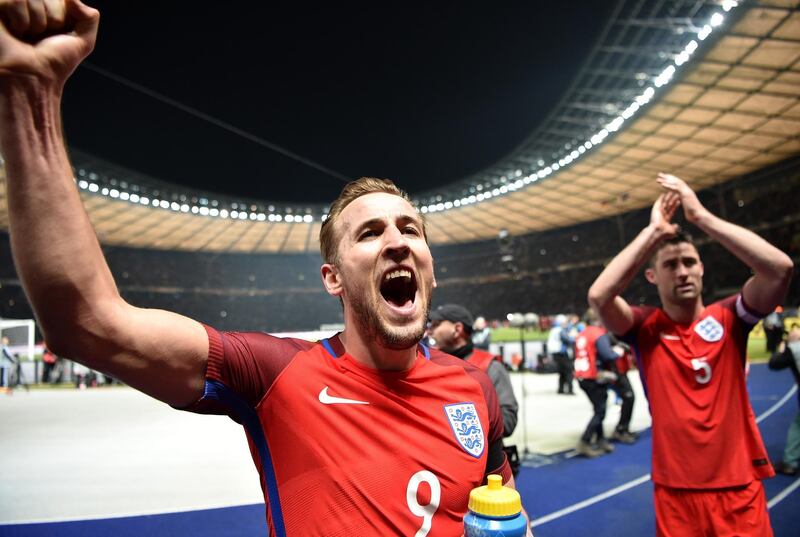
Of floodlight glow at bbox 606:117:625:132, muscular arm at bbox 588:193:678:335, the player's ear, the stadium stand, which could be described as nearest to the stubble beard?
the player's ear

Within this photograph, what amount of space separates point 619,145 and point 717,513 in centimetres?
2262

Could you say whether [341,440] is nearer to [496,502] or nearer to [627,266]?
[496,502]

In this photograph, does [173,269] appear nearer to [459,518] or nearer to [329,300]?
[329,300]

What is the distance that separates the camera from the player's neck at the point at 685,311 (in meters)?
2.80

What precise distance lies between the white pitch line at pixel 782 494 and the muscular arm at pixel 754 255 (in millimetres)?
3590

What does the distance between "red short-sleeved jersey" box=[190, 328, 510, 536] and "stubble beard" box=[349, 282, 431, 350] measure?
119 millimetres

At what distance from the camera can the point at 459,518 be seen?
1371 mm

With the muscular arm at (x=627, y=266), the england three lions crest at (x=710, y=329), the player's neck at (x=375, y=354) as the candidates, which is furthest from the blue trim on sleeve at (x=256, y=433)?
A: the england three lions crest at (x=710, y=329)

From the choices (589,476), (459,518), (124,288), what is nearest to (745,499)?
(459,518)

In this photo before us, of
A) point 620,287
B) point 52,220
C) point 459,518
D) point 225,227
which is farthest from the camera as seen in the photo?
point 225,227

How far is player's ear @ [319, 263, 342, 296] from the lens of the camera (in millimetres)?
1615

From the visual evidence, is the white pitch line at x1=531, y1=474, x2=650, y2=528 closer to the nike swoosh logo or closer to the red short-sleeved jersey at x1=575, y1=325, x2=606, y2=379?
the red short-sleeved jersey at x1=575, y1=325, x2=606, y2=379

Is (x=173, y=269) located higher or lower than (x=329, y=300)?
higher

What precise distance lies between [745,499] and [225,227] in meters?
35.7
